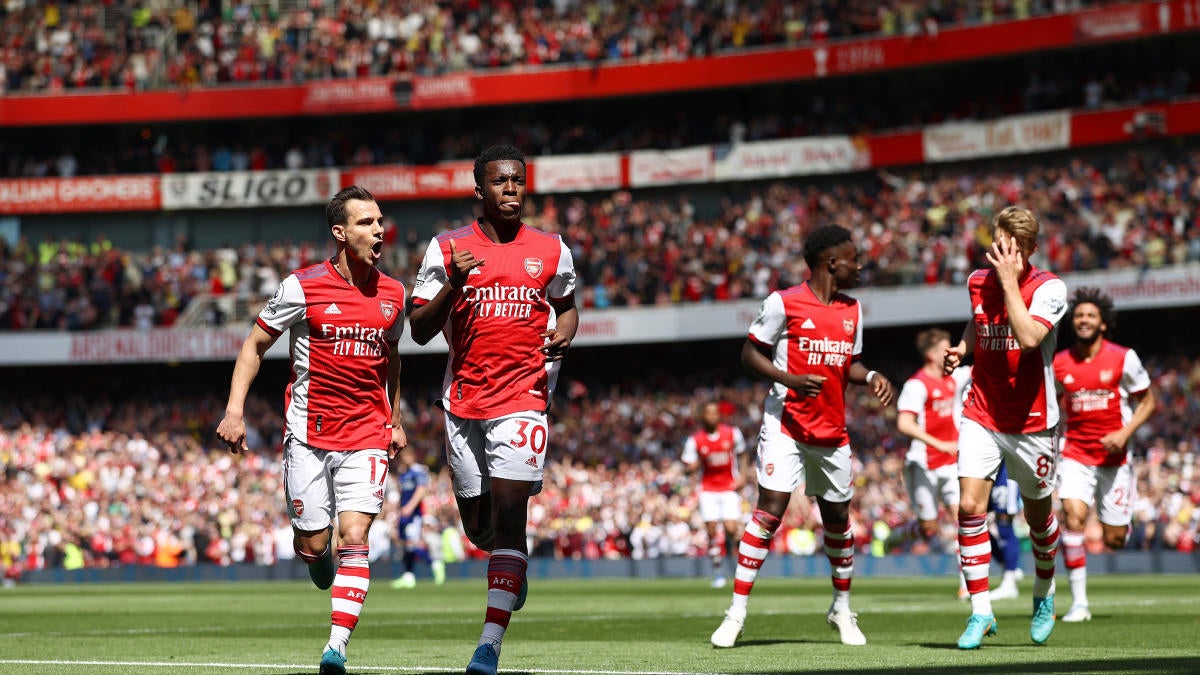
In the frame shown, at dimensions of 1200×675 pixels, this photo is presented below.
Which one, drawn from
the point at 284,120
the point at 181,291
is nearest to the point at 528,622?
the point at 181,291

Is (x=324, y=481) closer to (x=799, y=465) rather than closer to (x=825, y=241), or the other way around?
(x=799, y=465)

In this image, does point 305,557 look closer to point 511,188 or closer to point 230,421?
point 230,421

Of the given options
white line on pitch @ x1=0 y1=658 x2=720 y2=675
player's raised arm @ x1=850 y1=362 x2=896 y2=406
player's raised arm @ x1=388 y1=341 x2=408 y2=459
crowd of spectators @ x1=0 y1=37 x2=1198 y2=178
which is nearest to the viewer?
white line on pitch @ x1=0 y1=658 x2=720 y2=675

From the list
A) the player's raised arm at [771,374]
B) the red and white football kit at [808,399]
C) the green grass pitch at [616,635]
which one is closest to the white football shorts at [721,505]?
the green grass pitch at [616,635]

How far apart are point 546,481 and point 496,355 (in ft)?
90.9

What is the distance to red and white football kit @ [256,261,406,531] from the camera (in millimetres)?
9031

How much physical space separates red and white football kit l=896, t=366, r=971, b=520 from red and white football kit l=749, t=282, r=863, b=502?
205 inches

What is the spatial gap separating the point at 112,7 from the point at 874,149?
79.6ft

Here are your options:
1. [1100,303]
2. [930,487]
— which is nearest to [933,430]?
[930,487]

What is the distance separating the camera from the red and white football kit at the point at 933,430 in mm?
16969

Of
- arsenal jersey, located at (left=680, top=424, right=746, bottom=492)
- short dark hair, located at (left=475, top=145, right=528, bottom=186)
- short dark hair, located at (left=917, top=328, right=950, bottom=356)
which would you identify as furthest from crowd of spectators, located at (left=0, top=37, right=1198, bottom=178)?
short dark hair, located at (left=475, top=145, right=528, bottom=186)

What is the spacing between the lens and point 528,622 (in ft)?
50.0

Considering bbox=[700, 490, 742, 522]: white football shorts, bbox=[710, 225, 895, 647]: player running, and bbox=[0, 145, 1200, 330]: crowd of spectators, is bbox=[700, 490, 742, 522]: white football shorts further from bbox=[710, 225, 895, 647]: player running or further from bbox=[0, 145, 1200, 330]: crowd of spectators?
bbox=[0, 145, 1200, 330]: crowd of spectators

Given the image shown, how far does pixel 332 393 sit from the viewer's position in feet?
29.8
